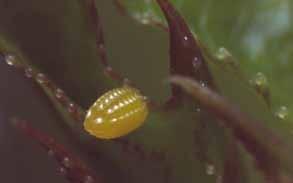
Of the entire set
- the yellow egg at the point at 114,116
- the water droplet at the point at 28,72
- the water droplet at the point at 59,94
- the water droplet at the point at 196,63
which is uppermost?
the water droplet at the point at 196,63

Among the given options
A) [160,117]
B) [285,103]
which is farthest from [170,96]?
[285,103]

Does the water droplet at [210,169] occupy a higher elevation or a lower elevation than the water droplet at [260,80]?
lower

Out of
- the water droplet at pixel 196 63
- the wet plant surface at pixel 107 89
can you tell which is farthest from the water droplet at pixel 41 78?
the water droplet at pixel 196 63

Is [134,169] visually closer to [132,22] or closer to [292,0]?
[132,22]

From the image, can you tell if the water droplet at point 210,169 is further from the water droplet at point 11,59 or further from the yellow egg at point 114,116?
the water droplet at point 11,59

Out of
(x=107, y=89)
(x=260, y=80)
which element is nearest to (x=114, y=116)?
(x=107, y=89)
